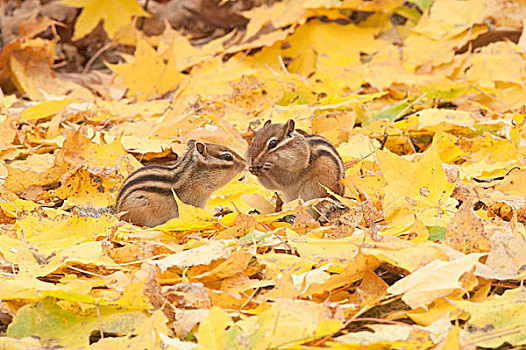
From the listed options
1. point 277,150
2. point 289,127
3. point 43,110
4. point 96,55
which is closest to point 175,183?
point 277,150

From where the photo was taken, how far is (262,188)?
354cm

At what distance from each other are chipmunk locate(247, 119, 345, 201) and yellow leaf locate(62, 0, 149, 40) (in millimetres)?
3251

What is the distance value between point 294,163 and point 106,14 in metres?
3.57

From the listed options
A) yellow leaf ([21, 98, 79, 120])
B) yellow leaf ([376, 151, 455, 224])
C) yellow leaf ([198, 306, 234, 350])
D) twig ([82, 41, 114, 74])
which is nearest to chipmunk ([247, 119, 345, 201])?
yellow leaf ([376, 151, 455, 224])

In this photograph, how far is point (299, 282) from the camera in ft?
7.08

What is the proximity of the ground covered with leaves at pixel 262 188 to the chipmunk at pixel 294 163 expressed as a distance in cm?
12

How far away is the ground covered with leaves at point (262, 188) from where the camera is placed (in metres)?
1.97

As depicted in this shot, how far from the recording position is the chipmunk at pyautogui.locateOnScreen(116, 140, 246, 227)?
2994 mm

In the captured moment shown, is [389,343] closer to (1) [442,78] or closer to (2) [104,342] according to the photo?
(2) [104,342]

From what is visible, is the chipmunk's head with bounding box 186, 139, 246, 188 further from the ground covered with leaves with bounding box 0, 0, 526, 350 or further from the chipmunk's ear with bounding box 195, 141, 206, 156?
the ground covered with leaves with bounding box 0, 0, 526, 350

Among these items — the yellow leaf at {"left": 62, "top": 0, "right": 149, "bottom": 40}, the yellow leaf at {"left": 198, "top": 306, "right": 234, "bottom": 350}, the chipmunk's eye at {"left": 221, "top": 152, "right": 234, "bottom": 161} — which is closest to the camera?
the yellow leaf at {"left": 198, "top": 306, "right": 234, "bottom": 350}

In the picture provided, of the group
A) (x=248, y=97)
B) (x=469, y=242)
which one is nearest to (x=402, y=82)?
(x=248, y=97)

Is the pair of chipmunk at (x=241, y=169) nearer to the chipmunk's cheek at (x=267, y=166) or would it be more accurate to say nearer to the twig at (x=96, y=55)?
the chipmunk's cheek at (x=267, y=166)

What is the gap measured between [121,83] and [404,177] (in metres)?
3.21
